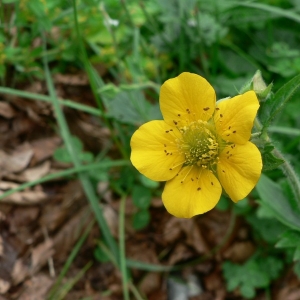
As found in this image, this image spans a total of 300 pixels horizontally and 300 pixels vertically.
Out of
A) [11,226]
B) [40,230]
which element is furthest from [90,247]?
[11,226]

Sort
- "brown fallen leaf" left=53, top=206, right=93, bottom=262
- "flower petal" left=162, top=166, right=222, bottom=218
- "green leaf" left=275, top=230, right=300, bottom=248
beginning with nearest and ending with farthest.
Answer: "flower petal" left=162, top=166, right=222, bottom=218, "green leaf" left=275, top=230, right=300, bottom=248, "brown fallen leaf" left=53, top=206, right=93, bottom=262

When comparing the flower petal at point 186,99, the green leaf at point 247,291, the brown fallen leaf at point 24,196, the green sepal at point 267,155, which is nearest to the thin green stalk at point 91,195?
Result: the brown fallen leaf at point 24,196

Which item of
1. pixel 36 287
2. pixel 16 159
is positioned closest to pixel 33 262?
pixel 36 287

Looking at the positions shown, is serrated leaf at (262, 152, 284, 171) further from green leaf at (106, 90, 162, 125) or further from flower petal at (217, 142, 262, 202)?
green leaf at (106, 90, 162, 125)

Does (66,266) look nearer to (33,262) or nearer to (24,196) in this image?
(33,262)

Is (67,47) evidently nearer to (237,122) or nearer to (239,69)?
(239,69)

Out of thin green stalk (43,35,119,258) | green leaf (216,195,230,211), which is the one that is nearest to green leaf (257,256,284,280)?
green leaf (216,195,230,211)
